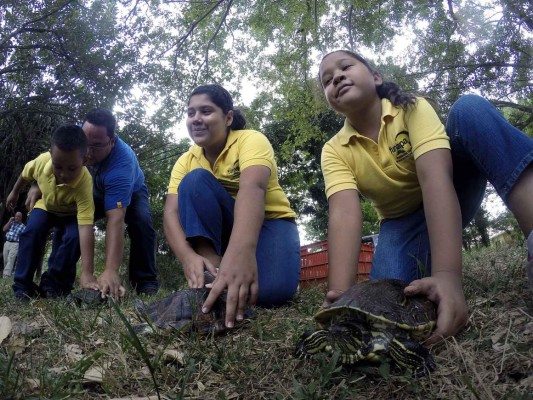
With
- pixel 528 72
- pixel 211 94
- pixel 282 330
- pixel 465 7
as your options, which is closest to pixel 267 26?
pixel 465 7

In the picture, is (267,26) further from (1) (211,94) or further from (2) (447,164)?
(2) (447,164)

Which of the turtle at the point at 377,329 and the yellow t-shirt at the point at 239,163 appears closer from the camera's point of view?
the turtle at the point at 377,329

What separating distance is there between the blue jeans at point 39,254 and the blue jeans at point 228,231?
1.80m

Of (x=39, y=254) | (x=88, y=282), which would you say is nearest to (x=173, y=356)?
(x=88, y=282)

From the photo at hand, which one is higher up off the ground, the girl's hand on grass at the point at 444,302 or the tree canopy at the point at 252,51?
the tree canopy at the point at 252,51

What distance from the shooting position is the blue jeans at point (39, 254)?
156 inches

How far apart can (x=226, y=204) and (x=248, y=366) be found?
1.38 meters

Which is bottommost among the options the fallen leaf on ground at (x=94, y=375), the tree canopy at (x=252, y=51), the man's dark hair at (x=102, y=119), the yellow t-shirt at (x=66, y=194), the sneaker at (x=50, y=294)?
the fallen leaf on ground at (x=94, y=375)

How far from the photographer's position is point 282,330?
2037mm

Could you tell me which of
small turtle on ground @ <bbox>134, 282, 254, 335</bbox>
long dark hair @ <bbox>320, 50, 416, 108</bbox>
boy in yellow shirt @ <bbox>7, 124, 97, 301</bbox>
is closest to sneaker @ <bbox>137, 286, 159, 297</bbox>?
boy in yellow shirt @ <bbox>7, 124, 97, 301</bbox>

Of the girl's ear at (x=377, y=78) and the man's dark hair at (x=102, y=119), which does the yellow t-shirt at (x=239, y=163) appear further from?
the man's dark hair at (x=102, y=119)

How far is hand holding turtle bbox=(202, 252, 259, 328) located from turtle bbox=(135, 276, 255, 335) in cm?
5

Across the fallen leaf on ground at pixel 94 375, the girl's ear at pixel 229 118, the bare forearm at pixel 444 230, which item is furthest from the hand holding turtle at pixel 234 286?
the girl's ear at pixel 229 118

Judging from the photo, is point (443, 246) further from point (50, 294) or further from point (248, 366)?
point (50, 294)
